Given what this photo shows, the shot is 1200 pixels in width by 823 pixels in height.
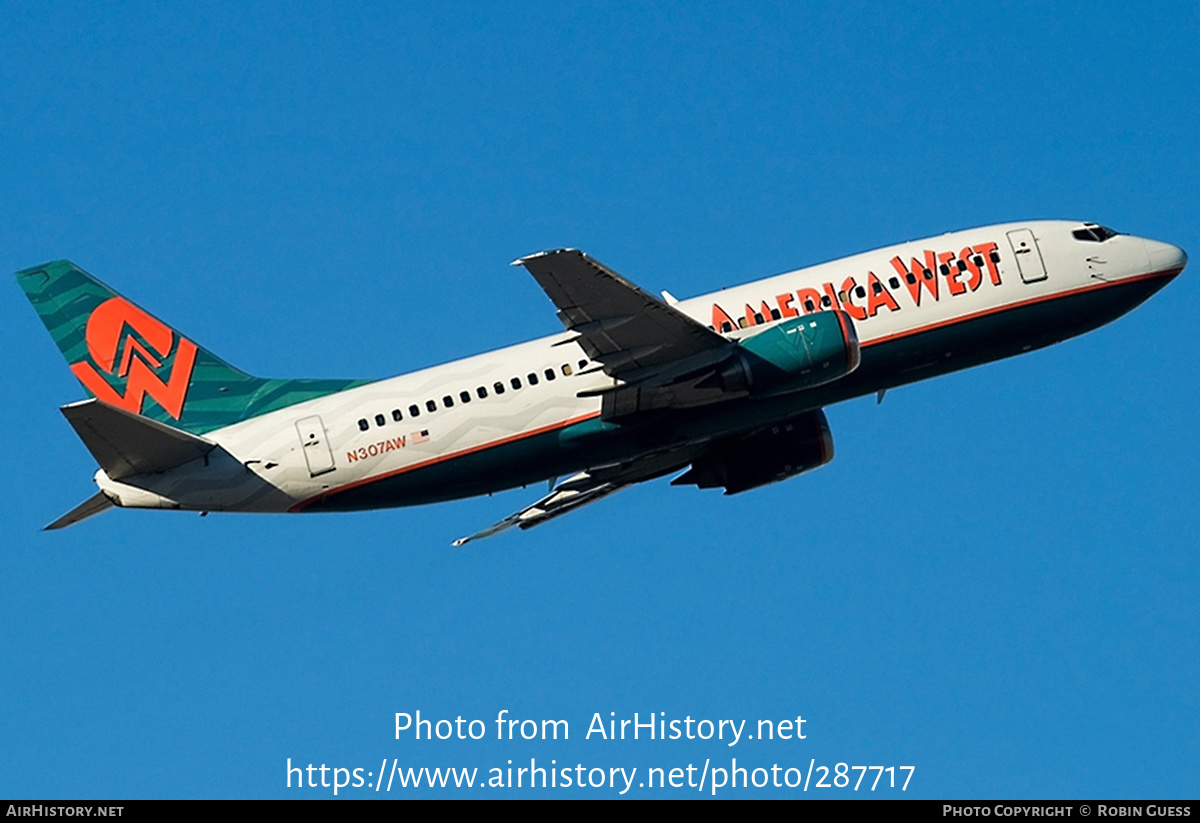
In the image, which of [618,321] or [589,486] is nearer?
[618,321]

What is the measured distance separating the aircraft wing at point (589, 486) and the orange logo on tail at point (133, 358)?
1033 cm

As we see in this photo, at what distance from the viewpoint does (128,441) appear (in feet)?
167

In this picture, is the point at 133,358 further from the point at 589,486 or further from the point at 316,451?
the point at 589,486

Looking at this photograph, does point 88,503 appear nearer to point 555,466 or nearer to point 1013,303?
point 555,466

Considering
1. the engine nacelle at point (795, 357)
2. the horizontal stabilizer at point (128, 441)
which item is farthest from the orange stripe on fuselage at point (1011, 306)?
the horizontal stabilizer at point (128, 441)

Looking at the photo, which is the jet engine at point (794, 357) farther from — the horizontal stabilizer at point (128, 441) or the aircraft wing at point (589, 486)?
the horizontal stabilizer at point (128, 441)

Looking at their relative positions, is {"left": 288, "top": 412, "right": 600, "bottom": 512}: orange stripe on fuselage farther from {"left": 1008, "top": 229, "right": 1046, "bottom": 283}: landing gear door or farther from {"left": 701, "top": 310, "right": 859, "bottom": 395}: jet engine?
{"left": 1008, "top": 229, "right": 1046, "bottom": 283}: landing gear door

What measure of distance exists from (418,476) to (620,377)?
686 centimetres

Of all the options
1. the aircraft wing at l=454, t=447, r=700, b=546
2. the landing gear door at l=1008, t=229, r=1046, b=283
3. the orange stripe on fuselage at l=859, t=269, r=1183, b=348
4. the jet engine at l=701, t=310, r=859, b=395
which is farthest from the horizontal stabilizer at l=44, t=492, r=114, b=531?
the landing gear door at l=1008, t=229, r=1046, b=283

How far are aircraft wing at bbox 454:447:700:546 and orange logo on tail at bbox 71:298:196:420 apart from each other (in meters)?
10.3

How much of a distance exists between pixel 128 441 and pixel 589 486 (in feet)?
52.1

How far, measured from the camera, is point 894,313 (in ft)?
180

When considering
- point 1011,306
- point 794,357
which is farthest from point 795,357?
point 1011,306

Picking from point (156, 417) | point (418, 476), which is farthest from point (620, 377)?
point (156, 417)
